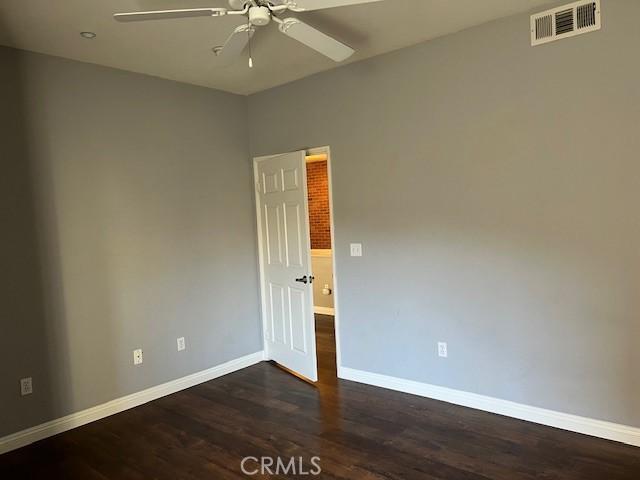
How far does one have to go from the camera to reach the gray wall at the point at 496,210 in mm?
2668

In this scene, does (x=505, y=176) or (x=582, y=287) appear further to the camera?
(x=505, y=176)

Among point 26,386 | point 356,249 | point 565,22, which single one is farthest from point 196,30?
point 26,386

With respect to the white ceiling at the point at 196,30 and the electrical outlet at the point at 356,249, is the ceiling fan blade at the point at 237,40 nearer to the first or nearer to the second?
the white ceiling at the point at 196,30

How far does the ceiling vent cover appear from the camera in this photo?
2645mm

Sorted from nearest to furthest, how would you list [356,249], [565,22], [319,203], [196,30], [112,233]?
[565,22] < [196,30] < [112,233] < [356,249] < [319,203]

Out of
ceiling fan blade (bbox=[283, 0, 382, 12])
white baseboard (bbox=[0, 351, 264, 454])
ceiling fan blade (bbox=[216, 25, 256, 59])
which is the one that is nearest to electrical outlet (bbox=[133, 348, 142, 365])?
white baseboard (bbox=[0, 351, 264, 454])

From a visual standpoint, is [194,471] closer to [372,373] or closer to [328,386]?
[328,386]

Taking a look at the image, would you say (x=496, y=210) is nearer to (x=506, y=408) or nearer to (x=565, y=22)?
(x=565, y=22)

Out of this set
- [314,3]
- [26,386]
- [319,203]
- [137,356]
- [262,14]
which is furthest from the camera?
[319,203]

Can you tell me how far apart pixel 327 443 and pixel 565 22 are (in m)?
2.97

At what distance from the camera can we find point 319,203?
694 cm

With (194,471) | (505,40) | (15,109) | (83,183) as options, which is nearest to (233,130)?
(83,183)

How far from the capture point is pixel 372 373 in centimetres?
384

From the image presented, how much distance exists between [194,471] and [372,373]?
65.9 inches
